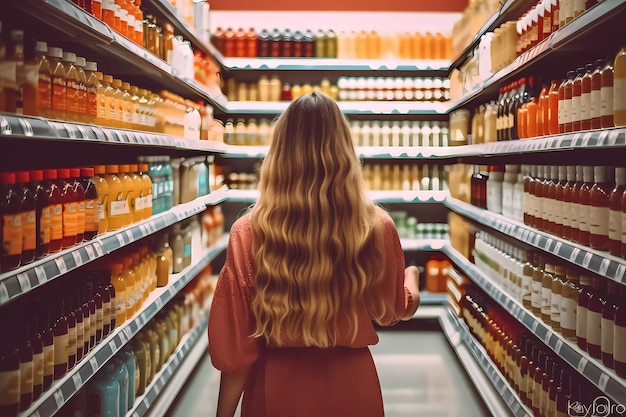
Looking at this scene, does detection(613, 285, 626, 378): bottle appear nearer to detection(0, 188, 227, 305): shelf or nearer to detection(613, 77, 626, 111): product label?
detection(613, 77, 626, 111): product label

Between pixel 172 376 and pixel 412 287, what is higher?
pixel 412 287

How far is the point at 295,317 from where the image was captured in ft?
5.71

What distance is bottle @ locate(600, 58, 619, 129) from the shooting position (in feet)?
6.94

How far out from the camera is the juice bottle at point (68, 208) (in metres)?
2.13

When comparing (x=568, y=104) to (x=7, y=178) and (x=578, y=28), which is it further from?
(x=7, y=178)

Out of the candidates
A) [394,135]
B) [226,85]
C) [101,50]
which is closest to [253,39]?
[226,85]

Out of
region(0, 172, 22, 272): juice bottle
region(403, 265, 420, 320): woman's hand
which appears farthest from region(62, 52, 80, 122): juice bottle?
region(403, 265, 420, 320): woman's hand

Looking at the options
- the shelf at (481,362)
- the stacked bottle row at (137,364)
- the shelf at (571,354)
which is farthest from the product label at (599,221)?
the stacked bottle row at (137,364)

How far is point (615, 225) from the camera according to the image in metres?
2.06

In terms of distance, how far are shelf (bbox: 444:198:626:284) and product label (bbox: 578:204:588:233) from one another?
71 mm

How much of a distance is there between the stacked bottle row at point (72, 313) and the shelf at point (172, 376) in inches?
18.4

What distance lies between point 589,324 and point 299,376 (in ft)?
3.79

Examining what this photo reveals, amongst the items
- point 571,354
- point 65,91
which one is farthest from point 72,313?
point 571,354

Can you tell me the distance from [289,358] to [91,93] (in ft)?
4.27
